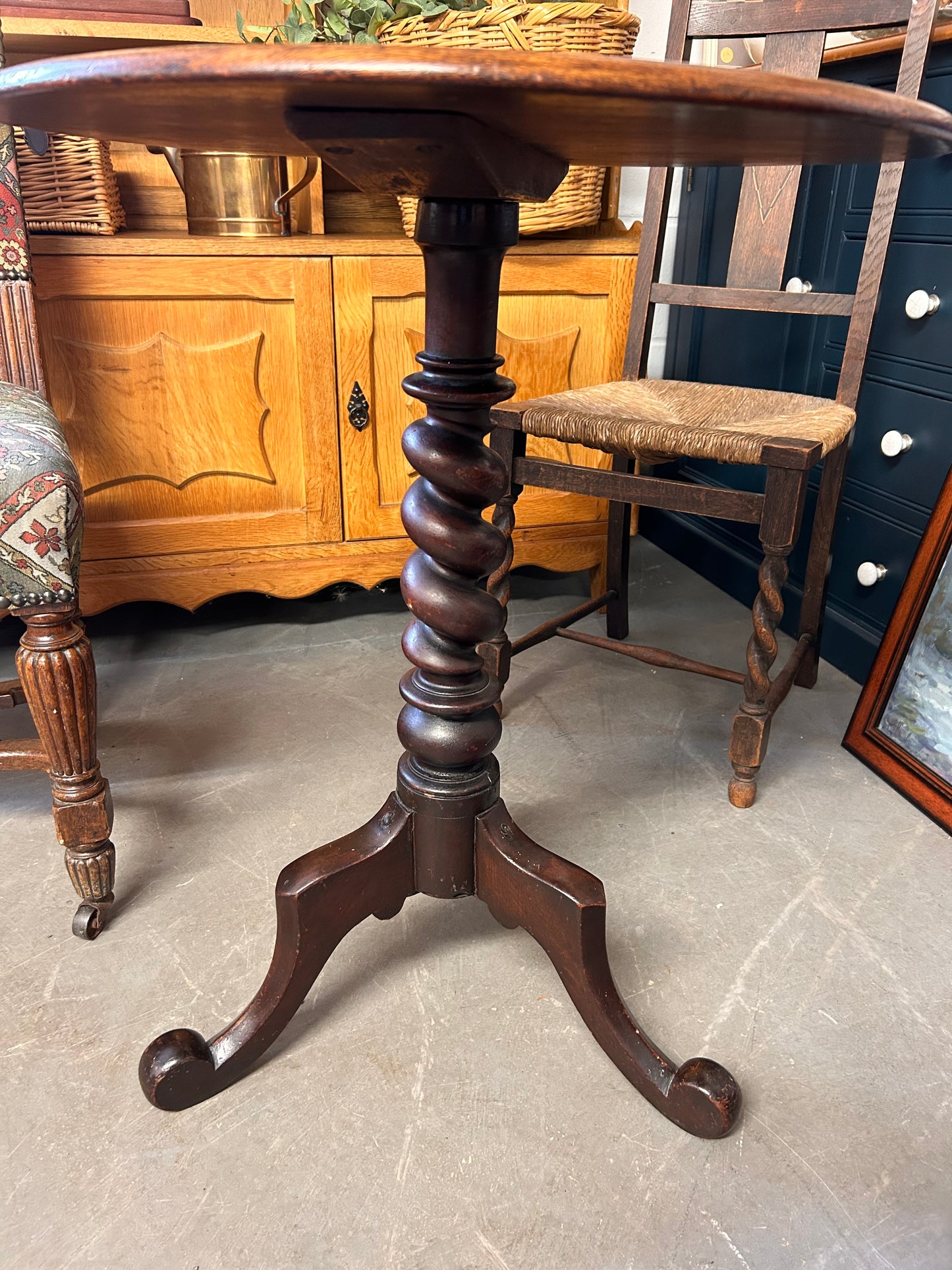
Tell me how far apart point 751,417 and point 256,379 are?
0.93m

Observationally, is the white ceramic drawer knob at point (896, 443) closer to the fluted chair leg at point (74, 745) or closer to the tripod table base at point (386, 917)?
the tripod table base at point (386, 917)

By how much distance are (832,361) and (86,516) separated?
1518 mm

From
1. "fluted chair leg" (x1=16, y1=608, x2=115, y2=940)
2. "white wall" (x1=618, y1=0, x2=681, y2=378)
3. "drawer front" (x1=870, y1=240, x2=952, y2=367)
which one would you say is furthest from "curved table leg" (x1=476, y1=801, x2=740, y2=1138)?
"white wall" (x1=618, y1=0, x2=681, y2=378)

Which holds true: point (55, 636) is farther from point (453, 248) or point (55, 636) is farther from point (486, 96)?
point (486, 96)

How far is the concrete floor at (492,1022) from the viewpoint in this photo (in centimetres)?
83

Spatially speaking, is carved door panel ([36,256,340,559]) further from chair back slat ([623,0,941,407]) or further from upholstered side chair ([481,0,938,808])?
chair back slat ([623,0,941,407])

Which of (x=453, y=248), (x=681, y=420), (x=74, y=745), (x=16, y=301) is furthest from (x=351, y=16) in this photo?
(x=74, y=745)

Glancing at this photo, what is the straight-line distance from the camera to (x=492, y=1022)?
3.45ft

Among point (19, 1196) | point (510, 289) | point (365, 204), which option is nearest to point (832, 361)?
point (510, 289)

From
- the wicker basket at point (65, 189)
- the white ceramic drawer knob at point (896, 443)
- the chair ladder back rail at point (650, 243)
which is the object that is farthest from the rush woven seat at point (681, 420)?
the wicker basket at point (65, 189)

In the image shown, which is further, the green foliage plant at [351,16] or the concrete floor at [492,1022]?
the green foliage plant at [351,16]

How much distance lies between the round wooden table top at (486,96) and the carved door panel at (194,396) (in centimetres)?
93

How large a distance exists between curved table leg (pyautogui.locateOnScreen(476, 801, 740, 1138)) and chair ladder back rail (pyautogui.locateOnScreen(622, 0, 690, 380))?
43.2 inches

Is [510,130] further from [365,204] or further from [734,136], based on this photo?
[365,204]
